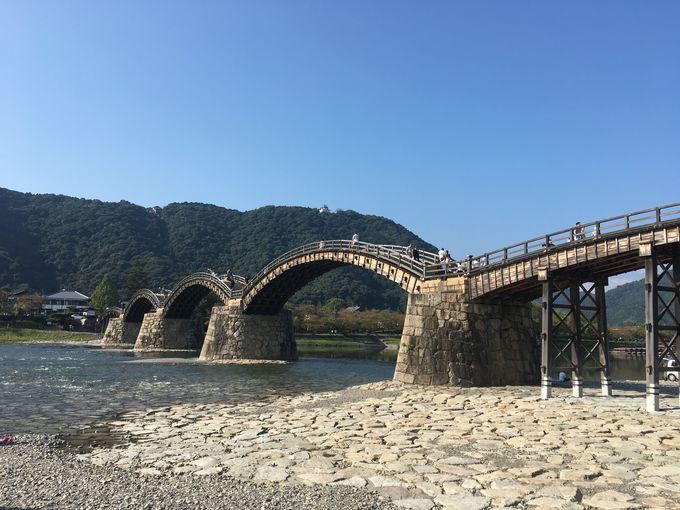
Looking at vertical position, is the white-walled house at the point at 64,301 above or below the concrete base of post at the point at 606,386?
above

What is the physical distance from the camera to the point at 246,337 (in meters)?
41.4

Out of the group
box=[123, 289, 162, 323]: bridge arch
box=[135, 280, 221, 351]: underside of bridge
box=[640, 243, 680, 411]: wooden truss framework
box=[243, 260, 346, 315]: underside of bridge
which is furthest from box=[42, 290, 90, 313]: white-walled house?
box=[640, 243, 680, 411]: wooden truss framework

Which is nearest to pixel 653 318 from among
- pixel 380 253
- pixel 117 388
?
pixel 380 253

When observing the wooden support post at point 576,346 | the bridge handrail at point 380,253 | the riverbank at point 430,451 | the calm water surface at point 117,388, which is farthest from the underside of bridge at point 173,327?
the riverbank at point 430,451

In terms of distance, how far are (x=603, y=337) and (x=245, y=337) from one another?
29.3 m

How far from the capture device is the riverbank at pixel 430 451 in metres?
7.04

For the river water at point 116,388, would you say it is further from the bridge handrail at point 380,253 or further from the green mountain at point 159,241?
the green mountain at point 159,241

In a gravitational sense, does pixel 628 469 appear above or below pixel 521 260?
below

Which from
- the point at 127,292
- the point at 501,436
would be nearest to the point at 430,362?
the point at 501,436

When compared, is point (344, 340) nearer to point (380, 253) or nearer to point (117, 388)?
point (380, 253)

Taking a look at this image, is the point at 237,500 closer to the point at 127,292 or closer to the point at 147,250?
the point at 127,292

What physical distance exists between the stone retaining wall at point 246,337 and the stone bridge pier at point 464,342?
860 inches

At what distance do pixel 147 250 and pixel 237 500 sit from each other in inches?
5655

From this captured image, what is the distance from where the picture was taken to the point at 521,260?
746 inches
